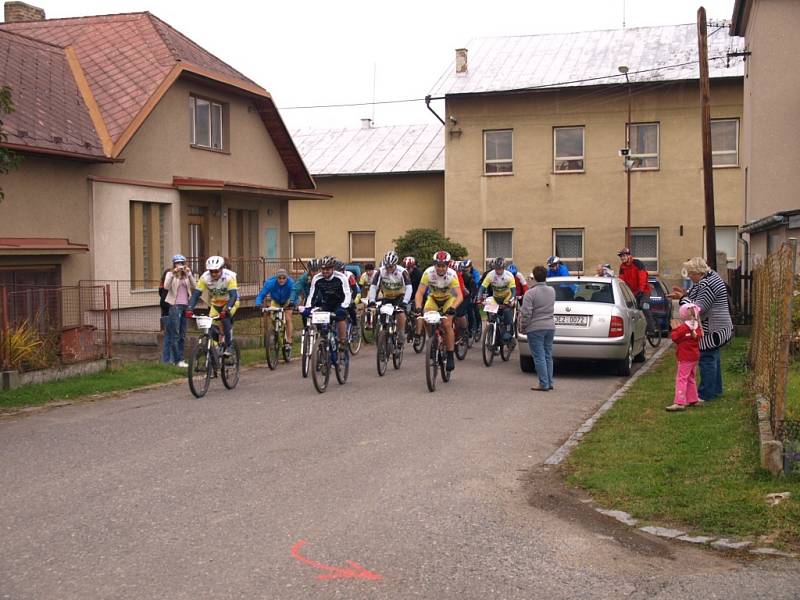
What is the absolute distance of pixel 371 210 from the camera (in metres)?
40.4

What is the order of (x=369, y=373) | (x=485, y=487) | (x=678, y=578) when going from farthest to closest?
(x=369, y=373)
(x=485, y=487)
(x=678, y=578)

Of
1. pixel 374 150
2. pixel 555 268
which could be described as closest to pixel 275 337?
pixel 555 268

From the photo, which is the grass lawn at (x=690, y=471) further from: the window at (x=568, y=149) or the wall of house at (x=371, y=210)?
A: the wall of house at (x=371, y=210)

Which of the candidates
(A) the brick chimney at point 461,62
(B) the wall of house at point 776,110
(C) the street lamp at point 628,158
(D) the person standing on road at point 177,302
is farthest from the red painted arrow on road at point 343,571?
(A) the brick chimney at point 461,62

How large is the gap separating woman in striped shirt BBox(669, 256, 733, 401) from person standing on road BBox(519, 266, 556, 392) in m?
2.81

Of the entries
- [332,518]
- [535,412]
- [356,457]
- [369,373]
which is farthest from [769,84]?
[332,518]

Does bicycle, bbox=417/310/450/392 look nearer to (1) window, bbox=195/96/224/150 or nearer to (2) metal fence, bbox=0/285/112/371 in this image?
(2) metal fence, bbox=0/285/112/371

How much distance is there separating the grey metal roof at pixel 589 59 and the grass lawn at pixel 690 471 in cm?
2559

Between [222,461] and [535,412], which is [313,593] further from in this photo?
[535,412]

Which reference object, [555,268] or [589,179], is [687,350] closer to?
[555,268]

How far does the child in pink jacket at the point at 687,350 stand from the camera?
1075cm

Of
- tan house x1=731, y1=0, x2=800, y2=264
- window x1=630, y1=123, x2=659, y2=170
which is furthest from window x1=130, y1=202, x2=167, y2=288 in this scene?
window x1=630, y1=123, x2=659, y2=170

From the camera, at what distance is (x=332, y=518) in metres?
6.80

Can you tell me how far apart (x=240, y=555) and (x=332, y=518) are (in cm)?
99
